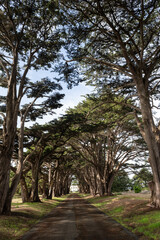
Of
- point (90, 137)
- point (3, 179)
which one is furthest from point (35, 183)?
point (3, 179)

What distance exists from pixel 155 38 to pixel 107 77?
4237 mm

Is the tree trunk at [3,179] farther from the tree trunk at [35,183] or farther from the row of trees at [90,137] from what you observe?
the tree trunk at [35,183]

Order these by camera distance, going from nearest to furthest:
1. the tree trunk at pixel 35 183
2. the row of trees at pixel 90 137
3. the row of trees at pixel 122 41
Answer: the row of trees at pixel 122 41
the row of trees at pixel 90 137
the tree trunk at pixel 35 183

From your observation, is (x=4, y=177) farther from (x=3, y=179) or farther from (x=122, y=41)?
(x=122, y=41)

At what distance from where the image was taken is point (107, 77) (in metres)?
14.4

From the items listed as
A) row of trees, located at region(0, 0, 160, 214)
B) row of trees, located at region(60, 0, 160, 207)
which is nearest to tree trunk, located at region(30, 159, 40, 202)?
row of trees, located at region(0, 0, 160, 214)

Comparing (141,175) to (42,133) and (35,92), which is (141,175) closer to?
(42,133)

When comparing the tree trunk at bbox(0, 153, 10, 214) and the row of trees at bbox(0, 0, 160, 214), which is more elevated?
the row of trees at bbox(0, 0, 160, 214)

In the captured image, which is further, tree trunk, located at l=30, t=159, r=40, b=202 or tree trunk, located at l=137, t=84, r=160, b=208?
tree trunk, located at l=30, t=159, r=40, b=202

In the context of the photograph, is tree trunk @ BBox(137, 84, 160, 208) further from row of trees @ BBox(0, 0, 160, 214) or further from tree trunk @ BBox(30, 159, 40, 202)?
tree trunk @ BBox(30, 159, 40, 202)

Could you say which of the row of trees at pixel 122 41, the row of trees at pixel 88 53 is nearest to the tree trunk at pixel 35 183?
the row of trees at pixel 88 53

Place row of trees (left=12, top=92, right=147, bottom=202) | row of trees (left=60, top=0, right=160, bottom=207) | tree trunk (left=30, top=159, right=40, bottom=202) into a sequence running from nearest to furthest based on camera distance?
row of trees (left=60, top=0, right=160, bottom=207) → row of trees (left=12, top=92, right=147, bottom=202) → tree trunk (left=30, top=159, right=40, bottom=202)

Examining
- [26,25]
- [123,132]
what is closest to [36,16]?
[26,25]

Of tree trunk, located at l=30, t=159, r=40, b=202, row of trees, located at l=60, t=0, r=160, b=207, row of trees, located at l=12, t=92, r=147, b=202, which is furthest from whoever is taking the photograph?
tree trunk, located at l=30, t=159, r=40, b=202
